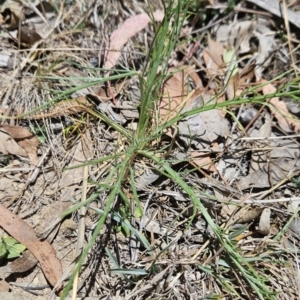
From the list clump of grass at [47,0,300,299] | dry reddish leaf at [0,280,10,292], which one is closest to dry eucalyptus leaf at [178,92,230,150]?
clump of grass at [47,0,300,299]

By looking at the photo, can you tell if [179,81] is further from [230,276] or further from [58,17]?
[230,276]

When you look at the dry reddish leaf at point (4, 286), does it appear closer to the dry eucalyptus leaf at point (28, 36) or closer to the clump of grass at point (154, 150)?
the clump of grass at point (154, 150)

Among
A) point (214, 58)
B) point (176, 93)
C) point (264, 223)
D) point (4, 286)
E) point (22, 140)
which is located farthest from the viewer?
point (214, 58)

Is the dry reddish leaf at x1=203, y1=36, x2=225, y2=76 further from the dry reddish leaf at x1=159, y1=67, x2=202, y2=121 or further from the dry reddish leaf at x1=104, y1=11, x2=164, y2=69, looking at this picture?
the dry reddish leaf at x1=104, y1=11, x2=164, y2=69

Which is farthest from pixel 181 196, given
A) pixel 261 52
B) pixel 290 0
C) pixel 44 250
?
pixel 290 0

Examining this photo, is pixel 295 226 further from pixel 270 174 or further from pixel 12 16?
pixel 12 16

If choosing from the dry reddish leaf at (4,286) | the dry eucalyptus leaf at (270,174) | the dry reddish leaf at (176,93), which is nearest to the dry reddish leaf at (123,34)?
the dry reddish leaf at (176,93)

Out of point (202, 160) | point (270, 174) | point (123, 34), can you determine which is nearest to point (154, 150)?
point (202, 160)
